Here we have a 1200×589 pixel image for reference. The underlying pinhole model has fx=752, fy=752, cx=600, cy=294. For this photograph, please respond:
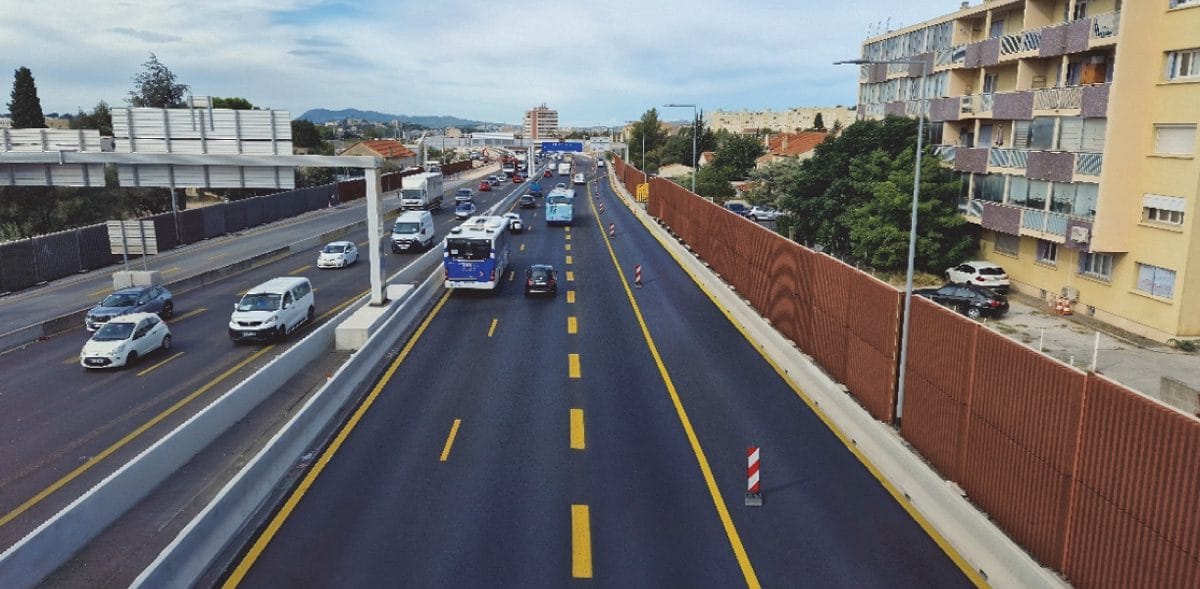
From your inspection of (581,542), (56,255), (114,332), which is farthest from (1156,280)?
(56,255)

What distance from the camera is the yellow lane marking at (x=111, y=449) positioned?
47.4 ft

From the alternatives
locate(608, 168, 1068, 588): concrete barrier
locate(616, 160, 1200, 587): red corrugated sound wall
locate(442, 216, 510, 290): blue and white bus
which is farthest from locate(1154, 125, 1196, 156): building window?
locate(442, 216, 510, 290): blue and white bus

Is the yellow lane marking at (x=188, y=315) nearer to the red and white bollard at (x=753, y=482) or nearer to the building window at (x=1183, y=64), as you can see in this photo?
the red and white bollard at (x=753, y=482)

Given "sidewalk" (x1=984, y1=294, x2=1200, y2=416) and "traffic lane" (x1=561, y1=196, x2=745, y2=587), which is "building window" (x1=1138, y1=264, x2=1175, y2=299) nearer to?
"sidewalk" (x1=984, y1=294, x2=1200, y2=416)

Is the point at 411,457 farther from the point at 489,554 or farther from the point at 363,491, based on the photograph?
the point at 489,554

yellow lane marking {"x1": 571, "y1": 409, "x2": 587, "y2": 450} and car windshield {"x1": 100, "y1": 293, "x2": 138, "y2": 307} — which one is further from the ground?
car windshield {"x1": 100, "y1": 293, "x2": 138, "y2": 307}

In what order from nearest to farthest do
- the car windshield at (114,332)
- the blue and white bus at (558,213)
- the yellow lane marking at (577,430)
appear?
the yellow lane marking at (577,430) → the car windshield at (114,332) → the blue and white bus at (558,213)

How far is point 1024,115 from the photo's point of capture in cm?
3778

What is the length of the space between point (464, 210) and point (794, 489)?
6009cm

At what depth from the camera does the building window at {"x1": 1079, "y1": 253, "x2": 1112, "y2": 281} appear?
33156mm

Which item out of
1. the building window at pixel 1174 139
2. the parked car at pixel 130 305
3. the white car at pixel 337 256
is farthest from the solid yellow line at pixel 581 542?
the white car at pixel 337 256

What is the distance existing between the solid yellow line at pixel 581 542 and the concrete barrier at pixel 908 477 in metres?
5.93

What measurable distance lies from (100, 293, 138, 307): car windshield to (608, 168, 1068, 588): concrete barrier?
2397 cm

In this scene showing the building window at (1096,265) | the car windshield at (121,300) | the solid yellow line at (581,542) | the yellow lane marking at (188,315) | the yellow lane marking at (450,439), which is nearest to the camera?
the solid yellow line at (581,542)
